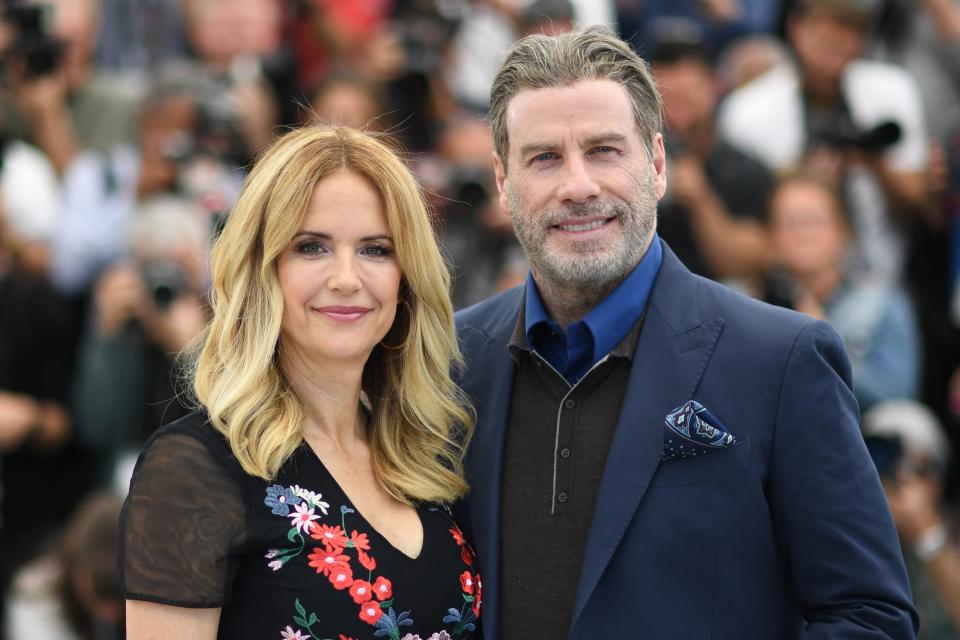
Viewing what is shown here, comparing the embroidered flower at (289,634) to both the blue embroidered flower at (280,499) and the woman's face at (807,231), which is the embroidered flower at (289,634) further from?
the woman's face at (807,231)

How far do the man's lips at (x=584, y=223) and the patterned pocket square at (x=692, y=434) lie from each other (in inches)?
16.9

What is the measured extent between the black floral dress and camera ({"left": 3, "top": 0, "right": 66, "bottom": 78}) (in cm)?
369

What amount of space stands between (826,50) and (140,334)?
9.58 ft

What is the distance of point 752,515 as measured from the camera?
2.79m

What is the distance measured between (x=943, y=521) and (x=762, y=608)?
2.31 meters

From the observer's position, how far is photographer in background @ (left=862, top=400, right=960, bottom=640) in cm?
459

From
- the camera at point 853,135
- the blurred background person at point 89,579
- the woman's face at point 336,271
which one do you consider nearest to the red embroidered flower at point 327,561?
the woman's face at point 336,271

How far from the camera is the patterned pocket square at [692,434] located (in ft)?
9.17

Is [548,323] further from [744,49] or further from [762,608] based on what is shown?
[744,49]

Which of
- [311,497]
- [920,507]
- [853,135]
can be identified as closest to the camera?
[311,497]

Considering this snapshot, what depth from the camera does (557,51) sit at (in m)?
3.06

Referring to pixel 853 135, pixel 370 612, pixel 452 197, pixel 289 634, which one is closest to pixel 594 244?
pixel 370 612

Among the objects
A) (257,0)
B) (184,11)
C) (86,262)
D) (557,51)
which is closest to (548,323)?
(557,51)

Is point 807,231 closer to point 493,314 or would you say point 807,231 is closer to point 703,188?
point 703,188
